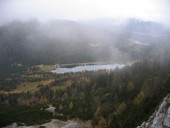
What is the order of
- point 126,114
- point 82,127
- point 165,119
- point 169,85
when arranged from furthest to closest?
point 82,127
point 126,114
point 169,85
point 165,119

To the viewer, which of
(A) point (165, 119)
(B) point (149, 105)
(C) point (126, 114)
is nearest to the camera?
(A) point (165, 119)

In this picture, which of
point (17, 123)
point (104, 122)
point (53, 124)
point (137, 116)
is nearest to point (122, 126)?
point (137, 116)

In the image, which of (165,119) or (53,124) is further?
(53,124)

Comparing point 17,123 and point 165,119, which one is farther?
point 17,123

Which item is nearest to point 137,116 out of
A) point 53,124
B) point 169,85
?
point 169,85

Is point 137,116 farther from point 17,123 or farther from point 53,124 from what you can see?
point 17,123

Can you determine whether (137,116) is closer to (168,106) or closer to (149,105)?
(149,105)

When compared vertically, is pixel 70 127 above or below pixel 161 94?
below

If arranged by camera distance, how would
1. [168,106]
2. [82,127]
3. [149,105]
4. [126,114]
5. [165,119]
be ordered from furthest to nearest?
[82,127] < [126,114] < [149,105] < [168,106] < [165,119]

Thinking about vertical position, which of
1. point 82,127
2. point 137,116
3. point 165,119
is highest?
point 165,119
